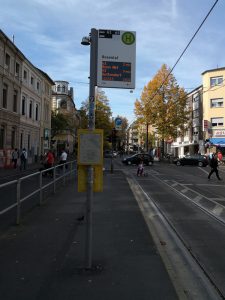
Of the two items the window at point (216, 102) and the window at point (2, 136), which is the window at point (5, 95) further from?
the window at point (216, 102)

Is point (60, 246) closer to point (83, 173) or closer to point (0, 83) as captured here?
point (83, 173)

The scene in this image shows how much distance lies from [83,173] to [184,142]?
65228mm

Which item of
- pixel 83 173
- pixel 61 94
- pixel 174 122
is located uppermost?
pixel 61 94

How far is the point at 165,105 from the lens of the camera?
57.7 metres

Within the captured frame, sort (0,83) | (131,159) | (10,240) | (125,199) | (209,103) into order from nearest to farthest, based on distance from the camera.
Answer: (10,240) → (125,199) → (0,83) → (131,159) → (209,103)

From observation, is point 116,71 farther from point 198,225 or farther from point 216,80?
point 216,80

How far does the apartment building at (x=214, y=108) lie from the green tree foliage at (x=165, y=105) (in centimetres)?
339

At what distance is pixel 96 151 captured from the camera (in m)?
5.18

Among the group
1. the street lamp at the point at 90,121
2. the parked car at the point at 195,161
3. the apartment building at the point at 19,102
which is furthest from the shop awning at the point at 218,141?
the street lamp at the point at 90,121

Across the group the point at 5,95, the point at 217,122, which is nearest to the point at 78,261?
the point at 5,95

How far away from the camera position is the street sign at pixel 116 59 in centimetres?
534

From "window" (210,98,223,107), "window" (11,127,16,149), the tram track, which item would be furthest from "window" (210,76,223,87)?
the tram track

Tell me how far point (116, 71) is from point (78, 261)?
106 inches

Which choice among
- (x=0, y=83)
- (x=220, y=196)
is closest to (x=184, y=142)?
(x=0, y=83)
